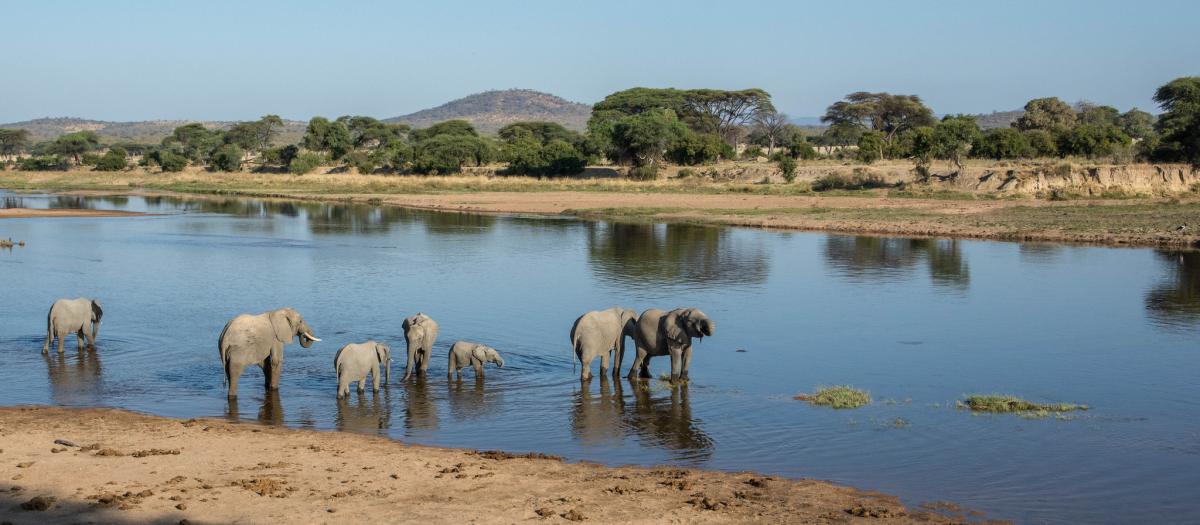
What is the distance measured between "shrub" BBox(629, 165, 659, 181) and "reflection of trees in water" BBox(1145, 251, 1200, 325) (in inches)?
1448

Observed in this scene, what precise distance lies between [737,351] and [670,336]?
2999 millimetres

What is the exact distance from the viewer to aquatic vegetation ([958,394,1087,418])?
13.3 metres

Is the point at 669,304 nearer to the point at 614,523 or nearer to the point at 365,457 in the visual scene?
the point at 365,457

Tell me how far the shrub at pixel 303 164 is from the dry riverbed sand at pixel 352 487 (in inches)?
2870

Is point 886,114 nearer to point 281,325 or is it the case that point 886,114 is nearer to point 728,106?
point 728,106

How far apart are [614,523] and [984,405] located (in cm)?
665

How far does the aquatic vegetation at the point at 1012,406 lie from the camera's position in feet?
43.8

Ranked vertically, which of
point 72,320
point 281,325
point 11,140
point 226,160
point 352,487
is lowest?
point 352,487

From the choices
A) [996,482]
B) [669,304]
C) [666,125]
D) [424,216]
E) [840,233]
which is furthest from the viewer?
[666,125]

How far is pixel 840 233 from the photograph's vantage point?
40.6 m

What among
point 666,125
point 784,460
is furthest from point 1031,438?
point 666,125

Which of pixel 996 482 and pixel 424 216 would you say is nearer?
pixel 996 482

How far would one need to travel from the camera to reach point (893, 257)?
3241 centimetres

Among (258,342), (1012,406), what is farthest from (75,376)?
(1012,406)
